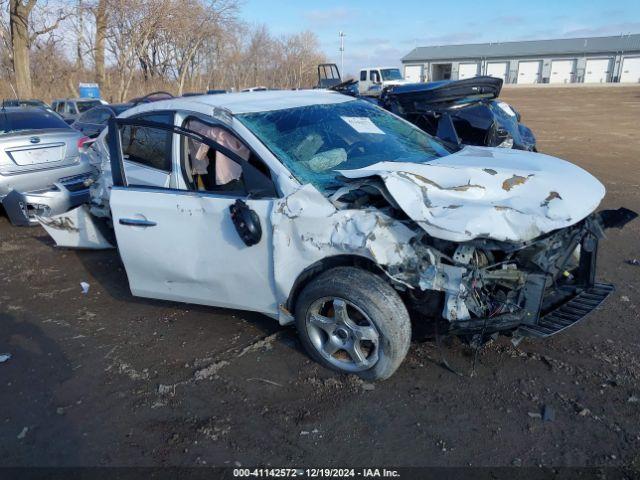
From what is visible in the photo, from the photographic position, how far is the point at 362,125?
166 inches

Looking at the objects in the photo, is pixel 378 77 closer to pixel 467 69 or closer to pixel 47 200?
pixel 47 200

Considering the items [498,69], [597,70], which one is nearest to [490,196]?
[597,70]

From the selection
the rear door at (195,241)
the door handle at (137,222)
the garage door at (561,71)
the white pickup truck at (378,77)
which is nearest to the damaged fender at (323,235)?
the rear door at (195,241)

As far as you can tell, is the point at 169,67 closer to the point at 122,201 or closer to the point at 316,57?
the point at 316,57

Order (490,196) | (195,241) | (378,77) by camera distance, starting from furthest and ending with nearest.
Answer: (378,77) < (195,241) < (490,196)

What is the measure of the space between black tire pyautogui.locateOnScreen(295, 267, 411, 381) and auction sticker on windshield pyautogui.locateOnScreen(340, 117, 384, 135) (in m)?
1.44

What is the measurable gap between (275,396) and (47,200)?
4.43 m

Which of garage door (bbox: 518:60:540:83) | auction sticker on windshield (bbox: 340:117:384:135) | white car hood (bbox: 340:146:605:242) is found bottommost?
garage door (bbox: 518:60:540:83)

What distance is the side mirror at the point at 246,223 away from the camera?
10.7 ft

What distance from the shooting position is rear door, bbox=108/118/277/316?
11.3ft

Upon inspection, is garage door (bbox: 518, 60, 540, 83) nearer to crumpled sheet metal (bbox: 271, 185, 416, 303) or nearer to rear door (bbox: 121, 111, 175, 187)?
rear door (bbox: 121, 111, 175, 187)

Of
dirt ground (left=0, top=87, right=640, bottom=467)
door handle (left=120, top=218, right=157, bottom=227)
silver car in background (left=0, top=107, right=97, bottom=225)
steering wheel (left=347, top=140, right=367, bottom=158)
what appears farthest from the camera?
silver car in background (left=0, top=107, right=97, bottom=225)

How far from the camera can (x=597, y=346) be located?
359 centimetres

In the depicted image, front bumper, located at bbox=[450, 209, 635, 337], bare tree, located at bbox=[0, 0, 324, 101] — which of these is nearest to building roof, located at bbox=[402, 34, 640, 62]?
bare tree, located at bbox=[0, 0, 324, 101]
